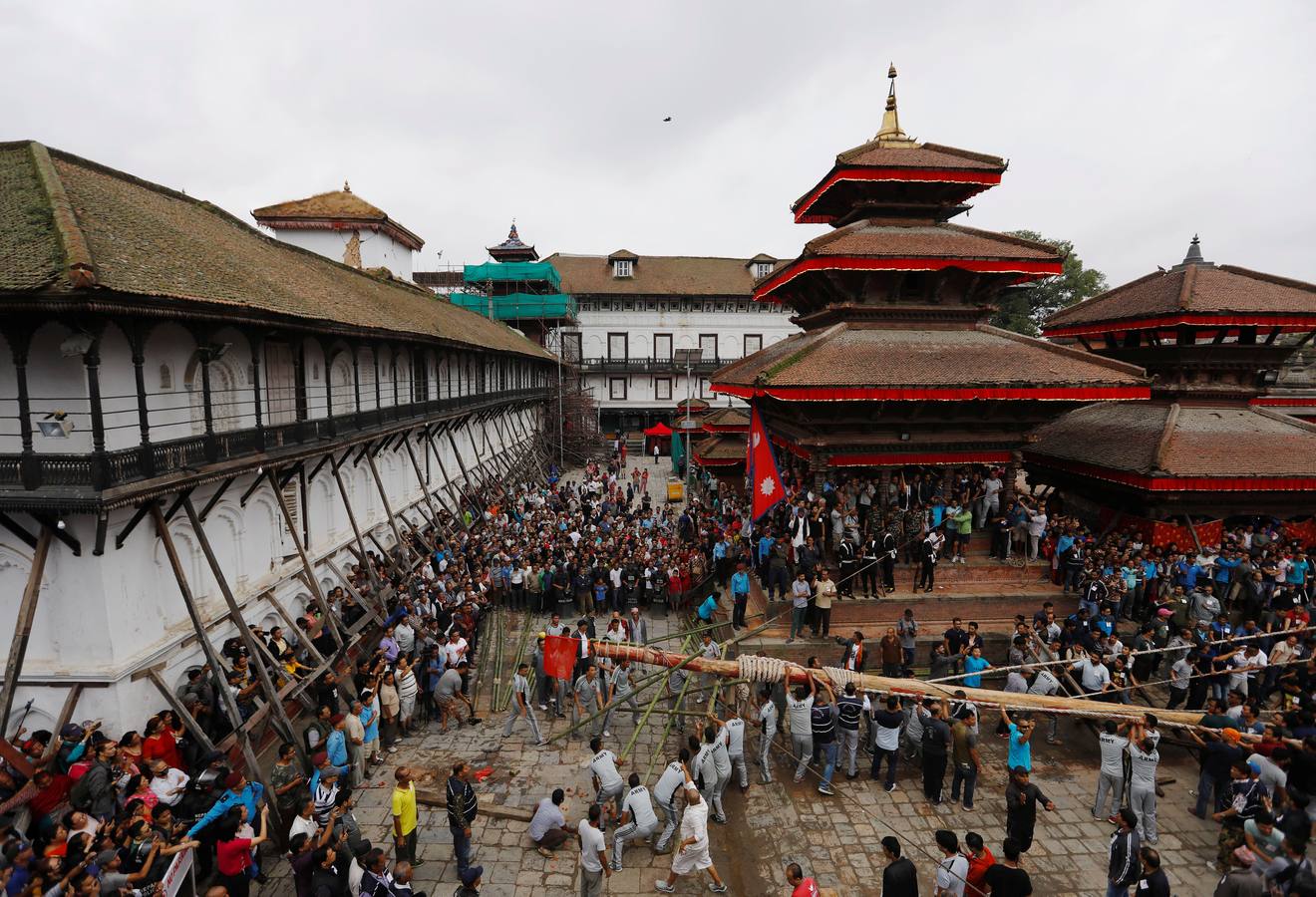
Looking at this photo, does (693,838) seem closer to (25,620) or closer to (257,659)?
(257,659)

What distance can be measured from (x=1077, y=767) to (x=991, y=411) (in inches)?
315

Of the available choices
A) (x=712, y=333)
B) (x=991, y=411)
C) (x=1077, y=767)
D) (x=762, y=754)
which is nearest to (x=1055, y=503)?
(x=991, y=411)

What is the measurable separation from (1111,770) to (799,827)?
424cm

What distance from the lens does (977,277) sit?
16344 millimetres

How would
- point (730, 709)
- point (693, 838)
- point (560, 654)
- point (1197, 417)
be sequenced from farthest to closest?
1. point (1197, 417)
2. point (560, 654)
3. point (730, 709)
4. point (693, 838)

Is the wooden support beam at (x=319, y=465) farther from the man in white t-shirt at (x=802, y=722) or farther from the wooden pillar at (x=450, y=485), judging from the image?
the man in white t-shirt at (x=802, y=722)

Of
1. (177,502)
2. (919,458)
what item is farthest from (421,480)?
(919,458)

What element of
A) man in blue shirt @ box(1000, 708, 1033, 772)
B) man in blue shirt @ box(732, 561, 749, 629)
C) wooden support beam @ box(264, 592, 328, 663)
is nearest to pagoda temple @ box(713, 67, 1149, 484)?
man in blue shirt @ box(732, 561, 749, 629)

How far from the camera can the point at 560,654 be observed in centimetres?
1126

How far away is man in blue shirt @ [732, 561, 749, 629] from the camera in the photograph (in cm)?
1372

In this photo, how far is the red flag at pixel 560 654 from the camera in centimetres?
1116

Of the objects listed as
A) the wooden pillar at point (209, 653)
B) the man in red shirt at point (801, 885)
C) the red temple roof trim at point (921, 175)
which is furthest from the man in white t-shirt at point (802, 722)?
the red temple roof trim at point (921, 175)

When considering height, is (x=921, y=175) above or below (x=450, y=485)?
above

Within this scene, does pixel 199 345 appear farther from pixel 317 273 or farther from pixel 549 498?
pixel 549 498
